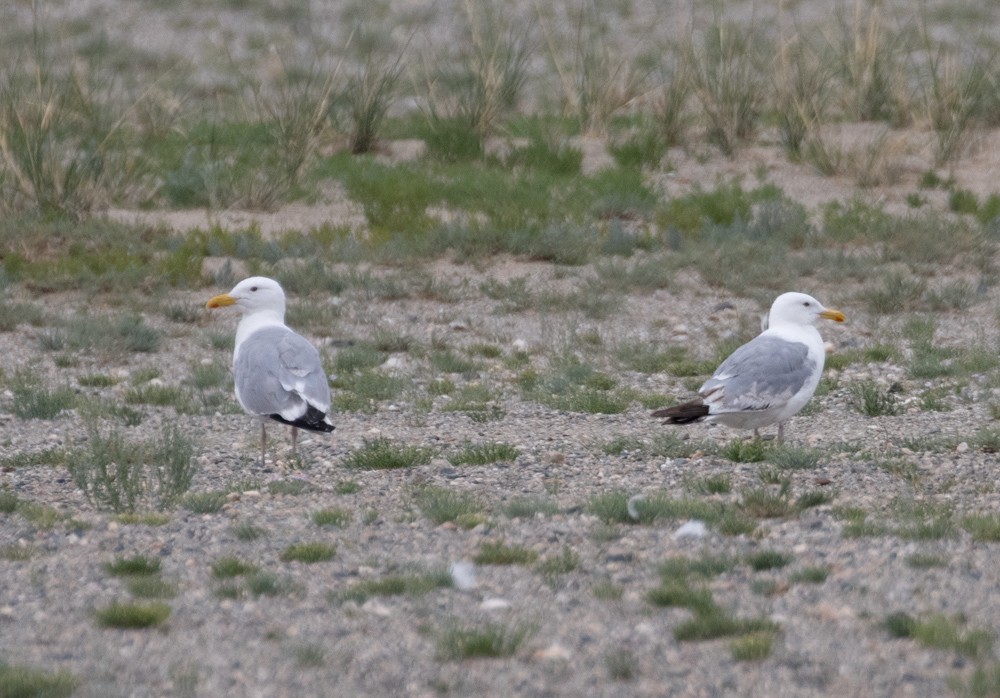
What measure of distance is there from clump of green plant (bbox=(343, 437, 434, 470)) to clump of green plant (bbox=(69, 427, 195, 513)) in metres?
0.80

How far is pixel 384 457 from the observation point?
7.02 meters

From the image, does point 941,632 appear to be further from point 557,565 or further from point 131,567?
point 131,567

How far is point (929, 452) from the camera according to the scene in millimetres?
7043

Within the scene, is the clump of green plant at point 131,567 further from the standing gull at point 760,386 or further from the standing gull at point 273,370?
the standing gull at point 760,386

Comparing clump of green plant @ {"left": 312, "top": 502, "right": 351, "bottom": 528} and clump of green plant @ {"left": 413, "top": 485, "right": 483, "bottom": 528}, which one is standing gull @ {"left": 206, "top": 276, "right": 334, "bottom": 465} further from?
clump of green plant @ {"left": 312, "top": 502, "right": 351, "bottom": 528}

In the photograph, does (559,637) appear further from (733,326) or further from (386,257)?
(386,257)

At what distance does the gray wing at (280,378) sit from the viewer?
272 inches

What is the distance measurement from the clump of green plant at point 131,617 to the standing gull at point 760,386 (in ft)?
9.34

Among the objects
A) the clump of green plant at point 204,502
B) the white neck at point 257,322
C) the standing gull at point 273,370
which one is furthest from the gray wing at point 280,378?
the clump of green plant at point 204,502

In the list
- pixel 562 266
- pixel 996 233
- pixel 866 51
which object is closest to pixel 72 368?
pixel 562 266

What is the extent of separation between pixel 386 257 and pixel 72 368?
3.11m

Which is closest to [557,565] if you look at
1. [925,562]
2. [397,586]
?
[397,586]

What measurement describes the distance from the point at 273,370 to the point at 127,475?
977mm

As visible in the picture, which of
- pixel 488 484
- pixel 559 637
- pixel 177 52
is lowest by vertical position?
pixel 177 52
